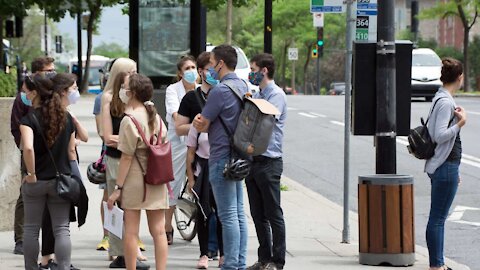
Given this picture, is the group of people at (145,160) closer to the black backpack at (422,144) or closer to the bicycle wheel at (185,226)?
the black backpack at (422,144)

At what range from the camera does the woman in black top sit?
851 cm

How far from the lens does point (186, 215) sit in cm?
1107

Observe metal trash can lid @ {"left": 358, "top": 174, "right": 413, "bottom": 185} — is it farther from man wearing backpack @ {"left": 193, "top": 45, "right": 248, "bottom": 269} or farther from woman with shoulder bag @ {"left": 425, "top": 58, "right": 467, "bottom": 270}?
man wearing backpack @ {"left": 193, "top": 45, "right": 248, "bottom": 269}

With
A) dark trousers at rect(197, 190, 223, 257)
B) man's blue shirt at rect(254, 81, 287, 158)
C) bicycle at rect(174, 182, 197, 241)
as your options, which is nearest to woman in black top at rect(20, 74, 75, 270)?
dark trousers at rect(197, 190, 223, 257)

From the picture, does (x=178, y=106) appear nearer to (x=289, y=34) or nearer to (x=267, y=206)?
(x=267, y=206)

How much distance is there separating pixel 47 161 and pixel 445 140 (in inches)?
122

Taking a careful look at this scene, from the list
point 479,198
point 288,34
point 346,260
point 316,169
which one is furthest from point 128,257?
point 288,34

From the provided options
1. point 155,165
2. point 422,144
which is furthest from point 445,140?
point 155,165

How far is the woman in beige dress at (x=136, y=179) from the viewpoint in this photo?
27.7ft

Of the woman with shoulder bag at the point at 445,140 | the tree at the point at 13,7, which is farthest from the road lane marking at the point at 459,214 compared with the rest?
the tree at the point at 13,7

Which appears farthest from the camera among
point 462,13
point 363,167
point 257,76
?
point 462,13

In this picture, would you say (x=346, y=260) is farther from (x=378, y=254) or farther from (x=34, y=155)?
(x=34, y=155)

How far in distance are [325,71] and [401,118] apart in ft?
293

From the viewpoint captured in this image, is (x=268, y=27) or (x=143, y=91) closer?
(x=143, y=91)
